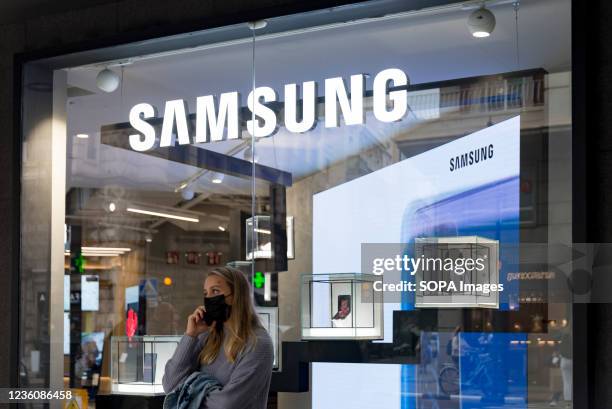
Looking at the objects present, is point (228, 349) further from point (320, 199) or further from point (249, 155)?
point (249, 155)

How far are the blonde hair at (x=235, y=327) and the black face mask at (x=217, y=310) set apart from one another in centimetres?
2

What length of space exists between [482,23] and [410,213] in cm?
96

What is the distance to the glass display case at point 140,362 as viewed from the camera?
18.0ft

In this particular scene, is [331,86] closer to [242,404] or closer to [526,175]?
[526,175]

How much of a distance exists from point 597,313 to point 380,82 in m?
1.54

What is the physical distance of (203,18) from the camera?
547 cm

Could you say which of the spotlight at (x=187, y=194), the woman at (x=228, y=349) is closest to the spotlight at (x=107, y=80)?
the spotlight at (x=187, y=194)

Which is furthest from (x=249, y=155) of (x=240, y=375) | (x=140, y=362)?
(x=240, y=375)

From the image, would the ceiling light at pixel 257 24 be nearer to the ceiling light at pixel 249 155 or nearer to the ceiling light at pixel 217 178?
the ceiling light at pixel 249 155

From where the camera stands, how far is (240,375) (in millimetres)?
3740

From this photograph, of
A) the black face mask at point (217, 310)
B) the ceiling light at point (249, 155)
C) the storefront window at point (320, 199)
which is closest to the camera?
the black face mask at point (217, 310)

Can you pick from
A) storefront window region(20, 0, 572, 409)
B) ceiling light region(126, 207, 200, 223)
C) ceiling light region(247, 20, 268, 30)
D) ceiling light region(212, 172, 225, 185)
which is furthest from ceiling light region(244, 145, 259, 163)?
ceiling light region(247, 20, 268, 30)

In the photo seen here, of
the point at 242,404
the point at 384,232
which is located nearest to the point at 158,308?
the point at 384,232

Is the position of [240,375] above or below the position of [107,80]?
below
